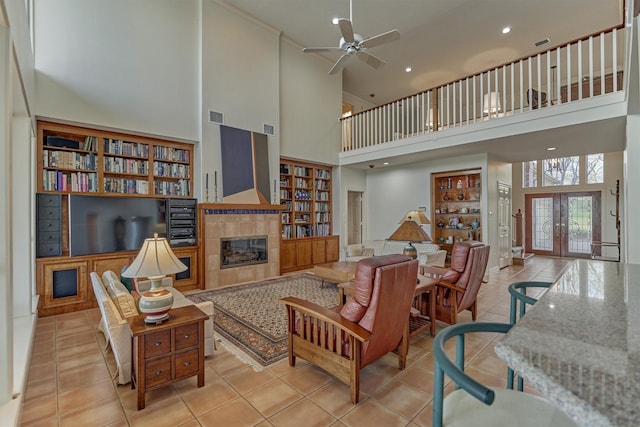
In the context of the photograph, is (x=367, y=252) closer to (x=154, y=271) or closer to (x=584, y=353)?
(x=154, y=271)

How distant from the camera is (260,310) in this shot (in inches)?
165

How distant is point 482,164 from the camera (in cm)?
657

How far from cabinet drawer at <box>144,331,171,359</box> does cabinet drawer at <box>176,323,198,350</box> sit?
7 cm

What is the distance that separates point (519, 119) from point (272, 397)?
17.1 feet

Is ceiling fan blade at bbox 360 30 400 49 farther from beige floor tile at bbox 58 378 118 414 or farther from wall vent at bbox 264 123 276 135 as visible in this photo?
beige floor tile at bbox 58 378 118 414

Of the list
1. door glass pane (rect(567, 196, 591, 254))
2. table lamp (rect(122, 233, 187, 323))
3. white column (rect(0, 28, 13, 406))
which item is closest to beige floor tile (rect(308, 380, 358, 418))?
table lamp (rect(122, 233, 187, 323))

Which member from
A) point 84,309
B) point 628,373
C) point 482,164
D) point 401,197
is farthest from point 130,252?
point 482,164

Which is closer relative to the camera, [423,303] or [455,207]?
[423,303]

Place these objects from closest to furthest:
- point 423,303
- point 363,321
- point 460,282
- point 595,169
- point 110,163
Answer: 1. point 363,321
2. point 460,282
3. point 423,303
4. point 110,163
5. point 595,169

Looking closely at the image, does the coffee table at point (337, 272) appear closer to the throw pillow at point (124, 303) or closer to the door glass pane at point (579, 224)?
the throw pillow at point (124, 303)

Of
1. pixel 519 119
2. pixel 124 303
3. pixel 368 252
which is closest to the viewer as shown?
pixel 124 303

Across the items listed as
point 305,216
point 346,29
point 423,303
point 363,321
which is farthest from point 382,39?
point 305,216

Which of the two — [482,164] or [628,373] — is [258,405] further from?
[482,164]

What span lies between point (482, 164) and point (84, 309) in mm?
7623
